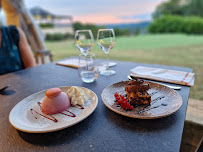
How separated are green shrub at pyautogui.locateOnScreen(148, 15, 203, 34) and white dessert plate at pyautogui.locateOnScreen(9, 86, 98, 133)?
11.9 metres

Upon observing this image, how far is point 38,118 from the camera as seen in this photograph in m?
0.54

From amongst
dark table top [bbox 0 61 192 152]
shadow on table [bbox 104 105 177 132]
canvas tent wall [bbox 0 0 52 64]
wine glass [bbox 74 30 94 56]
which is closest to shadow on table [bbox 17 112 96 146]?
dark table top [bbox 0 61 192 152]

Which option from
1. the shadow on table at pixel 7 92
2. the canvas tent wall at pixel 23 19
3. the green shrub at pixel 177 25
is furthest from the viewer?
the green shrub at pixel 177 25

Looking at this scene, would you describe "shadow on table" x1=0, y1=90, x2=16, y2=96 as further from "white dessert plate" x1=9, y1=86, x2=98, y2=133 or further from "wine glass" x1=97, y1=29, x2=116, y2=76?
"wine glass" x1=97, y1=29, x2=116, y2=76

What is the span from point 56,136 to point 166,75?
32.8 inches

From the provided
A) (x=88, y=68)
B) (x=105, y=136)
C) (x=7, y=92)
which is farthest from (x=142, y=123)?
(x=7, y=92)

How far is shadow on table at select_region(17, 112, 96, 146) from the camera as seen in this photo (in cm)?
45

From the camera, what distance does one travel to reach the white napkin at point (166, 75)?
0.89 meters

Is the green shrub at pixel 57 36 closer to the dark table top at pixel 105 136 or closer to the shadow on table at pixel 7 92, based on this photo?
the shadow on table at pixel 7 92

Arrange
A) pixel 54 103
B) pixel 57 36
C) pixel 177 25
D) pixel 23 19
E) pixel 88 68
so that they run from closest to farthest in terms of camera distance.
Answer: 1. pixel 54 103
2. pixel 88 68
3. pixel 23 19
4. pixel 177 25
5. pixel 57 36

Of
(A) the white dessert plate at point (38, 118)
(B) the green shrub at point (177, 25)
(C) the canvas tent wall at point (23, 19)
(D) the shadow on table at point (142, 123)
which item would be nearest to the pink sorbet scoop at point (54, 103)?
(A) the white dessert plate at point (38, 118)

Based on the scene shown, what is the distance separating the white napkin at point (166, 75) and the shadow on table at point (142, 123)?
416 millimetres

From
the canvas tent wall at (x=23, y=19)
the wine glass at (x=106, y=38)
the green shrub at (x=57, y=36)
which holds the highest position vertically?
the canvas tent wall at (x=23, y=19)

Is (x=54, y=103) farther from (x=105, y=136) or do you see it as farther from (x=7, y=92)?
(x=7, y=92)
